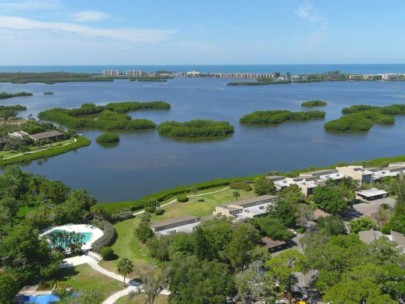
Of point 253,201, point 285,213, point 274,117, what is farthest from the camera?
point 274,117

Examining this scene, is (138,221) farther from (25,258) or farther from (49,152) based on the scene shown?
(49,152)

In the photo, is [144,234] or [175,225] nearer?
[144,234]

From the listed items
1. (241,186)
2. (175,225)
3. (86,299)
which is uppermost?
(86,299)

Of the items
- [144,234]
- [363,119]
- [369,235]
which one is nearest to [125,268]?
[144,234]

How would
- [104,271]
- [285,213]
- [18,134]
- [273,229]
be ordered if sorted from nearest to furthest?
[104,271] → [273,229] → [285,213] → [18,134]

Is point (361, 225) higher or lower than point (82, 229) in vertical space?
higher

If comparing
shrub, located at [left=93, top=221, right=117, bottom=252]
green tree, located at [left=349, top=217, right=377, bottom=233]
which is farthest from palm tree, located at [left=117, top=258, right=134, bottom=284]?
green tree, located at [left=349, top=217, right=377, bottom=233]

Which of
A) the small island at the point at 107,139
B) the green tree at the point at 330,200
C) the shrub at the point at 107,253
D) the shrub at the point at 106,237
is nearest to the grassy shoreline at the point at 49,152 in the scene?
the small island at the point at 107,139
